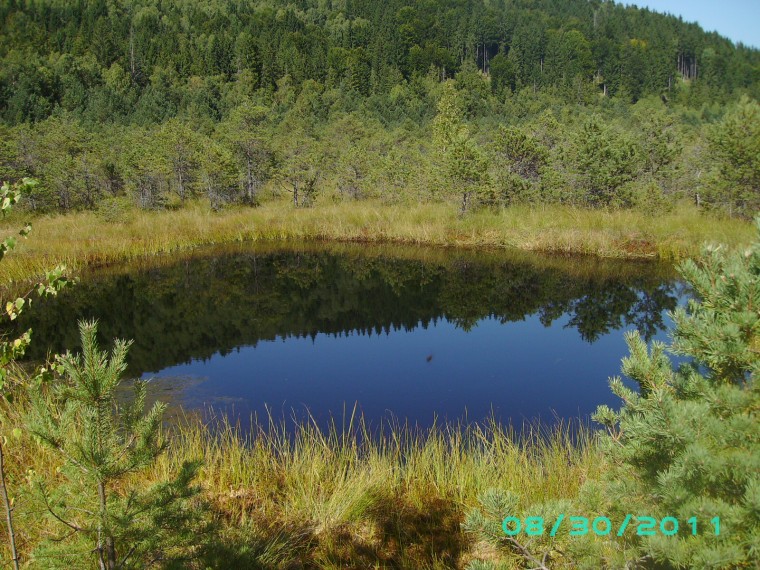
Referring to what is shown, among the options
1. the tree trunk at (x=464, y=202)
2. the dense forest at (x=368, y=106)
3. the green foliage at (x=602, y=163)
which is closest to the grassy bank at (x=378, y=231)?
the tree trunk at (x=464, y=202)

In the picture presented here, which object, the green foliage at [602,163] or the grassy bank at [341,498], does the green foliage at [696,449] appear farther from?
the green foliage at [602,163]

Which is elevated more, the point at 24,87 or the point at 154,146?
the point at 24,87

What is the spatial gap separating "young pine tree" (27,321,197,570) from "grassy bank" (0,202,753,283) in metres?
10.7

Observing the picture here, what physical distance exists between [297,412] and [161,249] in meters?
10.6

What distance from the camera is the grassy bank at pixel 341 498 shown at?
3.47 metres

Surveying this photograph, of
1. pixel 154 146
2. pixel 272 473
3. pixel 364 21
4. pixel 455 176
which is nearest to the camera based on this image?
pixel 272 473

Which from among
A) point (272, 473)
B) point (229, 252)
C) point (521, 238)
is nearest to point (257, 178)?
point (229, 252)

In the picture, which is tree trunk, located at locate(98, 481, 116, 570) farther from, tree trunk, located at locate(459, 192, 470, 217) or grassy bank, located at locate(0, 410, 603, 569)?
tree trunk, located at locate(459, 192, 470, 217)

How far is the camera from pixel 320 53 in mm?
59219

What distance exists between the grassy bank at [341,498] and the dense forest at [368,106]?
2.41 m

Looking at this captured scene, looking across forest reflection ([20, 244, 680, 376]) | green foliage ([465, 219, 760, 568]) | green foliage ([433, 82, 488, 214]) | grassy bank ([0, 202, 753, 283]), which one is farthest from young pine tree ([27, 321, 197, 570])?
green foliage ([433, 82, 488, 214])

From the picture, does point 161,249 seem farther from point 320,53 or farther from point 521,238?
point 320,53
